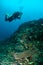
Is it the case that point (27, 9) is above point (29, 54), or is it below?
above

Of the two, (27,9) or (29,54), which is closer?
(29,54)

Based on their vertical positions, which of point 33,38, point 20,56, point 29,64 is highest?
point 33,38

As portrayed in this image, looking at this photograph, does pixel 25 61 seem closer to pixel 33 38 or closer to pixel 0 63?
pixel 0 63

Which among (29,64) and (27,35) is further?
(27,35)

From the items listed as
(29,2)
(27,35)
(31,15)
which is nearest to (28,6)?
(29,2)

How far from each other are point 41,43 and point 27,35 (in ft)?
3.85

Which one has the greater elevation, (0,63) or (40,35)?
(40,35)

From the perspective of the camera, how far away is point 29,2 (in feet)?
254

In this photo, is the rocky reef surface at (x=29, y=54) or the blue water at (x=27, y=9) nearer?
the rocky reef surface at (x=29, y=54)

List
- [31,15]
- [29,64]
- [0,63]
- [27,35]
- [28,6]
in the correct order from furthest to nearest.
Result: [28,6], [31,15], [27,35], [0,63], [29,64]

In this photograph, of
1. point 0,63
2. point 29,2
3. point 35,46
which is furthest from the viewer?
point 29,2

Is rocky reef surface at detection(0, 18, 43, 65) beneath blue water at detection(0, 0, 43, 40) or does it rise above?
beneath

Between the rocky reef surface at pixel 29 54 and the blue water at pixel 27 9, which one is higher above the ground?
the blue water at pixel 27 9

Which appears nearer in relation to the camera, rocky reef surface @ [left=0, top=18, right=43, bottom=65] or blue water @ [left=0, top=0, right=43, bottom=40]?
rocky reef surface @ [left=0, top=18, right=43, bottom=65]
